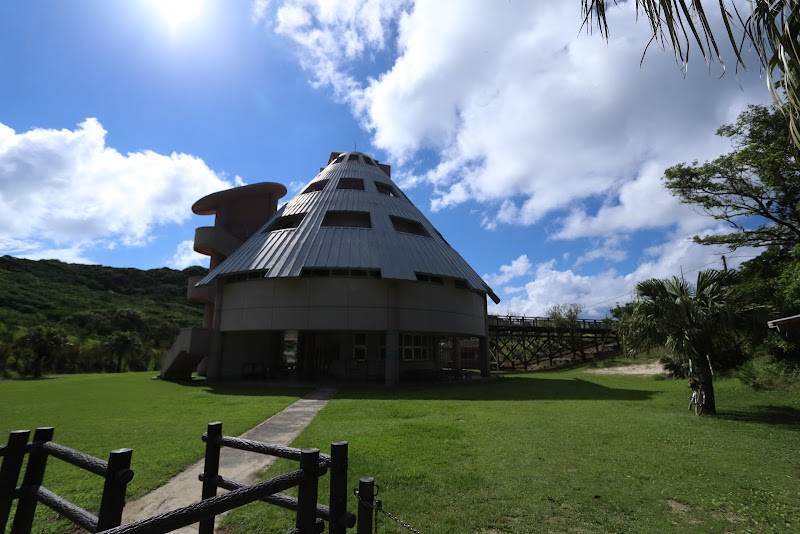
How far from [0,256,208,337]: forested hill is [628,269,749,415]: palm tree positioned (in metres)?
52.3

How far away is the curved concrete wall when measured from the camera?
24484mm

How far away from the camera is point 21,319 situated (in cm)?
4522

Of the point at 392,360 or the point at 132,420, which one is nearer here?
the point at 132,420

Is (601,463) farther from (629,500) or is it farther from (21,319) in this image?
(21,319)

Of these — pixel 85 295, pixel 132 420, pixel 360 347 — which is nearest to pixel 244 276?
pixel 360 347

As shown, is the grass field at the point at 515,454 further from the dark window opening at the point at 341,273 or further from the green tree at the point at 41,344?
the green tree at the point at 41,344

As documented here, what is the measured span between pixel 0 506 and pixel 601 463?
885 cm

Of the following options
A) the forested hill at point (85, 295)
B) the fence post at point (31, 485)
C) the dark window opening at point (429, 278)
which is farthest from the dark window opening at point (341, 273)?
the forested hill at point (85, 295)

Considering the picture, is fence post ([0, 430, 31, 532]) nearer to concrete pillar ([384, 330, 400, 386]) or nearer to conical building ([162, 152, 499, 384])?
conical building ([162, 152, 499, 384])

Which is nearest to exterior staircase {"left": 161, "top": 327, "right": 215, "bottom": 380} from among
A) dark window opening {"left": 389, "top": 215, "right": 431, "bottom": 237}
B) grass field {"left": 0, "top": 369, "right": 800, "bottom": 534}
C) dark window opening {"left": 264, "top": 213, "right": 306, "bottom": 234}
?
grass field {"left": 0, "top": 369, "right": 800, "bottom": 534}

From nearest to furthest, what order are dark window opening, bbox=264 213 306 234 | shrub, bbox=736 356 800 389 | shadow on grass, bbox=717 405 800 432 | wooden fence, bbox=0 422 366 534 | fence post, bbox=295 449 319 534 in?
wooden fence, bbox=0 422 366 534
fence post, bbox=295 449 319 534
shadow on grass, bbox=717 405 800 432
shrub, bbox=736 356 800 389
dark window opening, bbox=264 213 306 234

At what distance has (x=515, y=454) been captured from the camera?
8164 millimetres

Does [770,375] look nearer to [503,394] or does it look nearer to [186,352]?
[503,394]

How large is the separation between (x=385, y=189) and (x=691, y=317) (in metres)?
28.5
